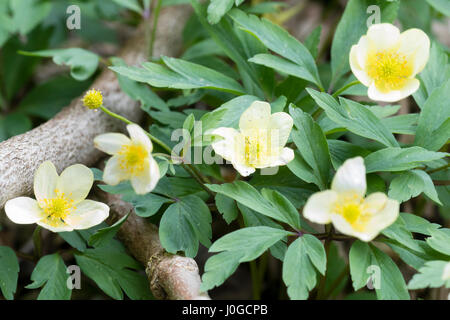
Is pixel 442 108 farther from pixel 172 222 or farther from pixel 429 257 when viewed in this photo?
pixel 172 222

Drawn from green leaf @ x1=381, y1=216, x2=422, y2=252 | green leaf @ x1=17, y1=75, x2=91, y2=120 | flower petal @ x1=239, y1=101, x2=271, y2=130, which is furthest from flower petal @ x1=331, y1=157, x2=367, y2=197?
green leaf @ x1=17, y1=75, x2=91, y2=120

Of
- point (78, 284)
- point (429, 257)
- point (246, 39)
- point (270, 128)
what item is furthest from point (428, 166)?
point (78, 284)

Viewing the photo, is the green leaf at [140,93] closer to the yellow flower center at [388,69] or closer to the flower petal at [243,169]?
the flower petal at [243,169]

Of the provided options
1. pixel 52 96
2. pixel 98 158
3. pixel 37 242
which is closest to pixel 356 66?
pixel 98 158

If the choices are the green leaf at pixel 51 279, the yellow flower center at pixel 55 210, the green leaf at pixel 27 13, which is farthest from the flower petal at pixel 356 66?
the green leaf at pixel 27 13

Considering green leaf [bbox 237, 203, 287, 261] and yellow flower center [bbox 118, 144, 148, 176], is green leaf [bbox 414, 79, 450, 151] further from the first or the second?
yellow flower center [bbox 118, 144, 148, 176]

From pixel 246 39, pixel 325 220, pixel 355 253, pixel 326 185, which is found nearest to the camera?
pixel 325 220

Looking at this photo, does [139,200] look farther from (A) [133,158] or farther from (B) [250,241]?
(B) [250,241]

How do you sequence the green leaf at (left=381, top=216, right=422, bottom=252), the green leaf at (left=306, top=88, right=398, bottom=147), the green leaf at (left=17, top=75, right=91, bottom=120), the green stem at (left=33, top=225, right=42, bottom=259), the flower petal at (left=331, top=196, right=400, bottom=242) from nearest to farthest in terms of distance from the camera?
the flower petal at (left=331, top=196, right=400, bottom=242), the green leaf at (left=381, top=216, right=422, bottom=252), the green leaf at (left=306, top=88, right=398, bottom=147), the green stem at (left=33, top=225, right=42, bottom=259), the green leaf at (left=17, top=75, right=91, bottom=120)
